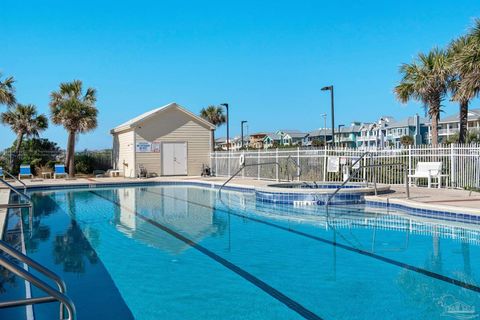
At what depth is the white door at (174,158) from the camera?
1000 inches

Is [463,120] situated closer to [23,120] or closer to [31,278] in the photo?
[31,278]

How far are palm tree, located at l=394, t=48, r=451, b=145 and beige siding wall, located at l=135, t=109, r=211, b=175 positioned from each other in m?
11.7

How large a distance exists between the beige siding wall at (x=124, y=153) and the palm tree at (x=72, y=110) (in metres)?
2.02

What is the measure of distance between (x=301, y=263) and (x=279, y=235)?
2149 mm

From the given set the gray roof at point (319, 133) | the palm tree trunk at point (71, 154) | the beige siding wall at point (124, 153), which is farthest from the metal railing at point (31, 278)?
the gray roof at point (319, 133)

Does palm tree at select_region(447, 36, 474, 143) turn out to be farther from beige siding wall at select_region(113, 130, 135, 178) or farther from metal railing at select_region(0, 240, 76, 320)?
beige siding wall at select_region(113, 130, 135, 178)

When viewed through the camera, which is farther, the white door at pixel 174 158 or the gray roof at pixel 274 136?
the gray roof at pixel 274 136

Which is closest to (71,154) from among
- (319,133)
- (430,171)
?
(430,171)

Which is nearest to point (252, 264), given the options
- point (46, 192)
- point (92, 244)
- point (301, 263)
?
point (301, 263)

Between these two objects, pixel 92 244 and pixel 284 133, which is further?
pixel 284 133

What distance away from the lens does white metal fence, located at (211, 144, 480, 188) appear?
1384cm

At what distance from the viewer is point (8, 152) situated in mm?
26438

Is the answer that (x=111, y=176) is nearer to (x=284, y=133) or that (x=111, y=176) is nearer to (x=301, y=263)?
(x=301, y=263)

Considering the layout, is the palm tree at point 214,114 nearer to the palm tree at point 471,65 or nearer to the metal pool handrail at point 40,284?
the palm tree at point 471,65
